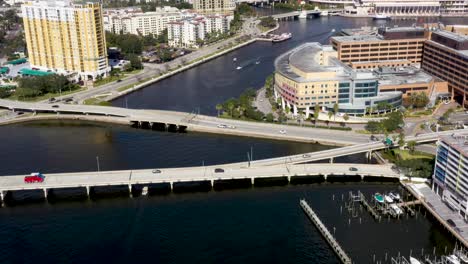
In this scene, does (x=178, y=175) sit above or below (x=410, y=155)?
above

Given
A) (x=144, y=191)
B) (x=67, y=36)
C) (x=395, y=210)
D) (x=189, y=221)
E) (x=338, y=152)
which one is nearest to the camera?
(x=189, y=221)

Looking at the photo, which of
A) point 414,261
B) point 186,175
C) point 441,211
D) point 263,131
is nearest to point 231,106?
point 263,131

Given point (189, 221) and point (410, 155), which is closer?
point (189, 221)

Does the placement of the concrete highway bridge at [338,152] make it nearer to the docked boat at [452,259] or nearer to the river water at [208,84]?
the docked boat at [452,259]

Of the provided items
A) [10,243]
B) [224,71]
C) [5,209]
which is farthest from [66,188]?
[224,71]

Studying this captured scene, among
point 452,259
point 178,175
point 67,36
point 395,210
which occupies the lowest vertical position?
point 452,259

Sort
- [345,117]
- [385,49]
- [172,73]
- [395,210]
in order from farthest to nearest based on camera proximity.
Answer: [172,73] < [385,49] < [345,117] < [395,210]

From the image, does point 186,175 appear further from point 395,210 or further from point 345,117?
point 345,117
